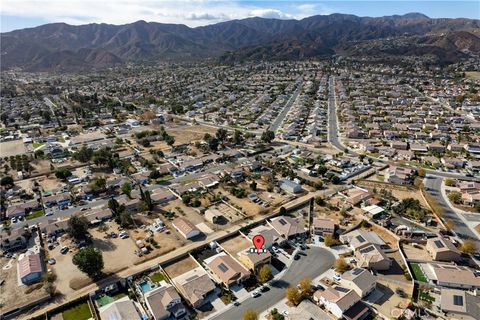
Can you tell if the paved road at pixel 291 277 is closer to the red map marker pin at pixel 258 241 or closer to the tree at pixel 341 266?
the tree at pixel 341 266

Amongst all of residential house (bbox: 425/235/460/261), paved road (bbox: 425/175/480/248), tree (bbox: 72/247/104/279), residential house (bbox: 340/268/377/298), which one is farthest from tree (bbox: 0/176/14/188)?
paved road (bbox: 425/175/480/248)

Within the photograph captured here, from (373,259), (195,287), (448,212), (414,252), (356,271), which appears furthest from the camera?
(448,212)

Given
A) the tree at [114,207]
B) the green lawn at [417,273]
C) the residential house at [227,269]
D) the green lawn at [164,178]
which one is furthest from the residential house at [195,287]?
the green lawn at [164,178]

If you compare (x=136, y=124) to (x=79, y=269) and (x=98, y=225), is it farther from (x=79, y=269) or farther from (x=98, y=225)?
(x=79, y=269)

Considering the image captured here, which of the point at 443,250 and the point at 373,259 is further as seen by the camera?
the point at 443,250

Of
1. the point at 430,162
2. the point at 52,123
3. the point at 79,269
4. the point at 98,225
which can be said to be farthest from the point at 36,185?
the point at 430,162

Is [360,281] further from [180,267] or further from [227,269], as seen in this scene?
[180,267]

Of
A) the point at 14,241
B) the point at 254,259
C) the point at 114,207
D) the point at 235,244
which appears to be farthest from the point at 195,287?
the point at 14,241

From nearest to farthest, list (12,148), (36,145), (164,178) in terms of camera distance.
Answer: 1. (164,178)
2. (12,148)
3. (36,145)
